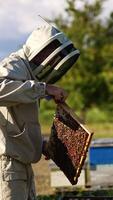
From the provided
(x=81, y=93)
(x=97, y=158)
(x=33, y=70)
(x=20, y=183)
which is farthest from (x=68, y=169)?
(x=81, y=93)

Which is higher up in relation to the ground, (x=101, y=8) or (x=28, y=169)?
(x=101, y=8)

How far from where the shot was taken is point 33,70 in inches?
167

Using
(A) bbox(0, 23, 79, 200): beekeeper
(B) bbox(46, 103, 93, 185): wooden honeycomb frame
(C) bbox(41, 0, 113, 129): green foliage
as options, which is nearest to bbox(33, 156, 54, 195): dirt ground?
(B) bbox(46, 103, 93, 185): wooden honeycomb frame

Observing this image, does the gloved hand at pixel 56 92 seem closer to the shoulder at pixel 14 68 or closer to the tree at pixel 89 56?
the shoulder at pixel 14 68

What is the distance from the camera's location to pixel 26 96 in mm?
3980

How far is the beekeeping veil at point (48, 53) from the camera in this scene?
423cm

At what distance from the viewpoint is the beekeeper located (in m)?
3.99

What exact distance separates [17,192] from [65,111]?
2.07 feet

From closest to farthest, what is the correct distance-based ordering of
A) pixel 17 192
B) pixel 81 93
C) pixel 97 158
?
pixel 17 192 < pixel 97 158 < pixel 81 93

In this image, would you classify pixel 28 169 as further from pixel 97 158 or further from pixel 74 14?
pixel 74 14

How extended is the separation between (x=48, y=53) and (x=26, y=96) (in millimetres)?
445

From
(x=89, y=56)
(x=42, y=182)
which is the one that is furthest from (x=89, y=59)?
(x=42, y=182)

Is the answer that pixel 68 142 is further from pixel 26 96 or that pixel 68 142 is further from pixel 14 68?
pixel 14 68

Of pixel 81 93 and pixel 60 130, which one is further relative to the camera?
pixel 81 93
